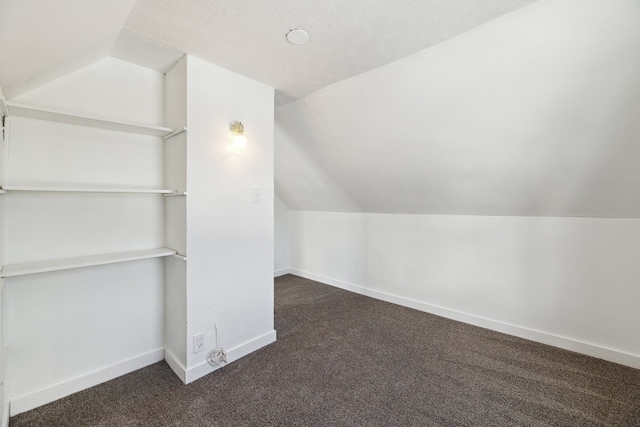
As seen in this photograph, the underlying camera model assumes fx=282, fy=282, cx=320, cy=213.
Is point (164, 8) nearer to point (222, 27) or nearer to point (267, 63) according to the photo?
point (222, 27)

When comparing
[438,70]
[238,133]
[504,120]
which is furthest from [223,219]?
[504,120]

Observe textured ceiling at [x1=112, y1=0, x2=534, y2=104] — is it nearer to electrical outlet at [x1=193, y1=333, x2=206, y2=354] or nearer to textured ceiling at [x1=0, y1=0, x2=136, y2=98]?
textured ceiling at [x1=0, y1=0, x2=136, y2=98]

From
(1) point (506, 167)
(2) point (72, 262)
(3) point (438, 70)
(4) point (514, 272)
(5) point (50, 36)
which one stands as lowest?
(4) point (514, 272)

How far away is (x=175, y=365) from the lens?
6.57ft

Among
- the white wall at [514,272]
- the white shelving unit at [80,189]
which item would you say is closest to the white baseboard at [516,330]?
the white wall at [514,272]

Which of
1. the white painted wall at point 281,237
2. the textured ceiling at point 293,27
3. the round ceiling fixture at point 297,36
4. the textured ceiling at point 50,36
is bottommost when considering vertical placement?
the white painted wall at point 281,237

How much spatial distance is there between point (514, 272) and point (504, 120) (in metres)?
1.42

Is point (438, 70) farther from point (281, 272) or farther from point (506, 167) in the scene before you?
point (281, 272)

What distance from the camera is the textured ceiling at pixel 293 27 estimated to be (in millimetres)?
1414

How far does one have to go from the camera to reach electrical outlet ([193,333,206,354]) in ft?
6.37

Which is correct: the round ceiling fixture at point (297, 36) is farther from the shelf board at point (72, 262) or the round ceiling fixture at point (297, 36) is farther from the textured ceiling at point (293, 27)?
the shelf board at point (72, 262)

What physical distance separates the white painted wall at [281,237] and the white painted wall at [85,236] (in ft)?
7.72

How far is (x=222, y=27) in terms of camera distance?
1.58m

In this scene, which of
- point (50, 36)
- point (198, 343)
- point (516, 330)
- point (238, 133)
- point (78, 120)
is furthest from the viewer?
point (516, 330)
